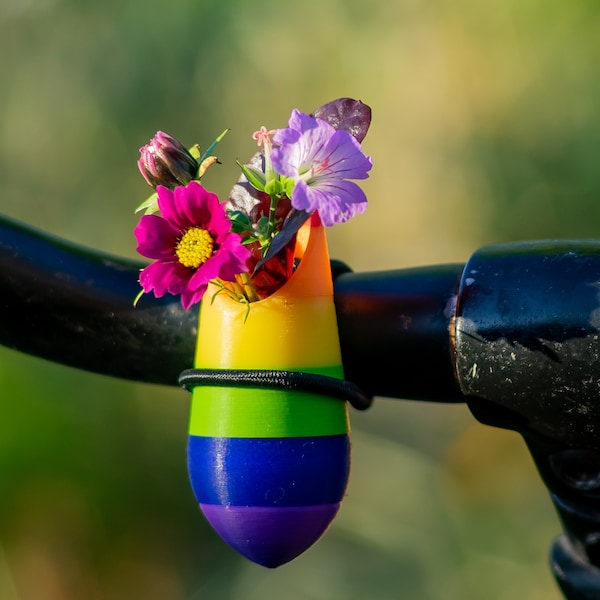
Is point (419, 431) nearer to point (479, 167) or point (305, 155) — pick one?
point (479, 167)

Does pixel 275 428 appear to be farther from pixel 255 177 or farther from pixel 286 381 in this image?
pixel 255 177

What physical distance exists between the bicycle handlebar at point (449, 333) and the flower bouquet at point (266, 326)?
28mm

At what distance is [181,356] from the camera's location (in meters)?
0.57

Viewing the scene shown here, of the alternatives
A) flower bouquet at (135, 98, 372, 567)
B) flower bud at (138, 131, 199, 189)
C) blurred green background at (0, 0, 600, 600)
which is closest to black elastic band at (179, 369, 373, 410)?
flower bouquet at (135, 98, 372, 567)

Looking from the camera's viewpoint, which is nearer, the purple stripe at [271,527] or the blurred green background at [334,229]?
the purple stripe at [271,527]

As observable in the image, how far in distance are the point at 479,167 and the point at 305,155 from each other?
2521 millimetres

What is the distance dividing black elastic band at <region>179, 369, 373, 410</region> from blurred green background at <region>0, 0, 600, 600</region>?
6.89 feet

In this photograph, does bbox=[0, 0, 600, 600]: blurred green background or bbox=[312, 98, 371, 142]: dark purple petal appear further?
bbox=[0, 0, 600, 600]: blurred green background

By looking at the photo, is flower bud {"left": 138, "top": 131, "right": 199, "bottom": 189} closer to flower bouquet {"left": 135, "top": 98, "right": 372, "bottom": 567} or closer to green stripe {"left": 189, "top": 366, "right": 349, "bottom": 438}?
flower bouquet {"left": 135, "top": 98, "right": 372, "bottom": 567}

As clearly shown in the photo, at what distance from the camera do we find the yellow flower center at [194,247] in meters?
0.50

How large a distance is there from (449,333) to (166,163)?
0.55 feet

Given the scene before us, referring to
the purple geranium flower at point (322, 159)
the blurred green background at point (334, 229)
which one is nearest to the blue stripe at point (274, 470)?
the purple geranium flower at point (322, 159)

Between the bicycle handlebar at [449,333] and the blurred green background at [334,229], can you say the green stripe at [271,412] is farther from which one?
the blurred green background at [334,229]

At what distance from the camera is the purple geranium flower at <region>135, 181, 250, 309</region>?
49 centimetres
